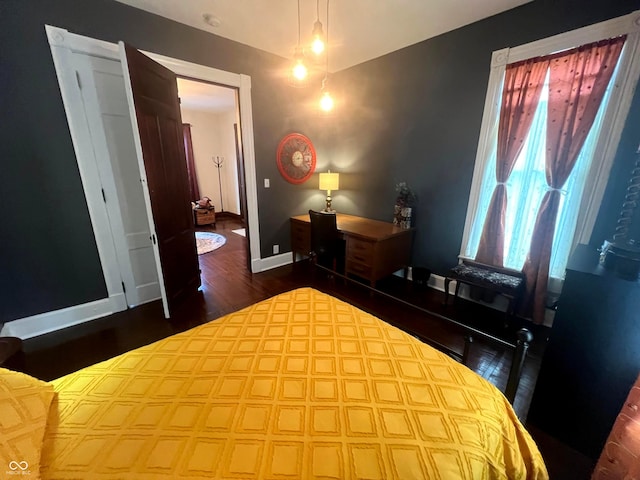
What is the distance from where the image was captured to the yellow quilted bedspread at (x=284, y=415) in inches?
28.4

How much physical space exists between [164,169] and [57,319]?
1.64 m

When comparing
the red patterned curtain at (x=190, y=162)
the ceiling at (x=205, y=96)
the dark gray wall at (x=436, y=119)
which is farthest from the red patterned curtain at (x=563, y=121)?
the red patterned curtain at (x=190, y=162)

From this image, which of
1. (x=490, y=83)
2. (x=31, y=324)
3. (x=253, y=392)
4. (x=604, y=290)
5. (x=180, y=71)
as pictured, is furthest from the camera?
(x=180, y=71)

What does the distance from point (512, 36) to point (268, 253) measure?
3.43 metres

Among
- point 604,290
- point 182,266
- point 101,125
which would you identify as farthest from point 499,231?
point 101,125

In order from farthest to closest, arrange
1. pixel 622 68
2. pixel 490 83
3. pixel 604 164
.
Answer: pixel 490 83 → pixel 604 164 → pixel 622 68

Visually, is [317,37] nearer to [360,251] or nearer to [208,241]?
[360,251]

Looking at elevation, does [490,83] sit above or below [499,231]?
above

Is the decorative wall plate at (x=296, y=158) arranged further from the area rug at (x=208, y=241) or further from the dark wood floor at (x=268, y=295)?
the area rug at (x=208, y=241)

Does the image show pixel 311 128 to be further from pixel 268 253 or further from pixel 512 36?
pixel 512 36

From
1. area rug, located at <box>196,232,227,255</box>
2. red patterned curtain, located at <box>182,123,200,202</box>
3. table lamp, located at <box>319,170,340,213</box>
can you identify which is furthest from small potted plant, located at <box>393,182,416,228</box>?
red patterned curtain, located at <box>182,123,200,202</box>

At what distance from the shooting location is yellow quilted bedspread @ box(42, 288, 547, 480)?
0.72 m

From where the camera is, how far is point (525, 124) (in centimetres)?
221

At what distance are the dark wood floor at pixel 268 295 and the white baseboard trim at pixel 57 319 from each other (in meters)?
0.07
